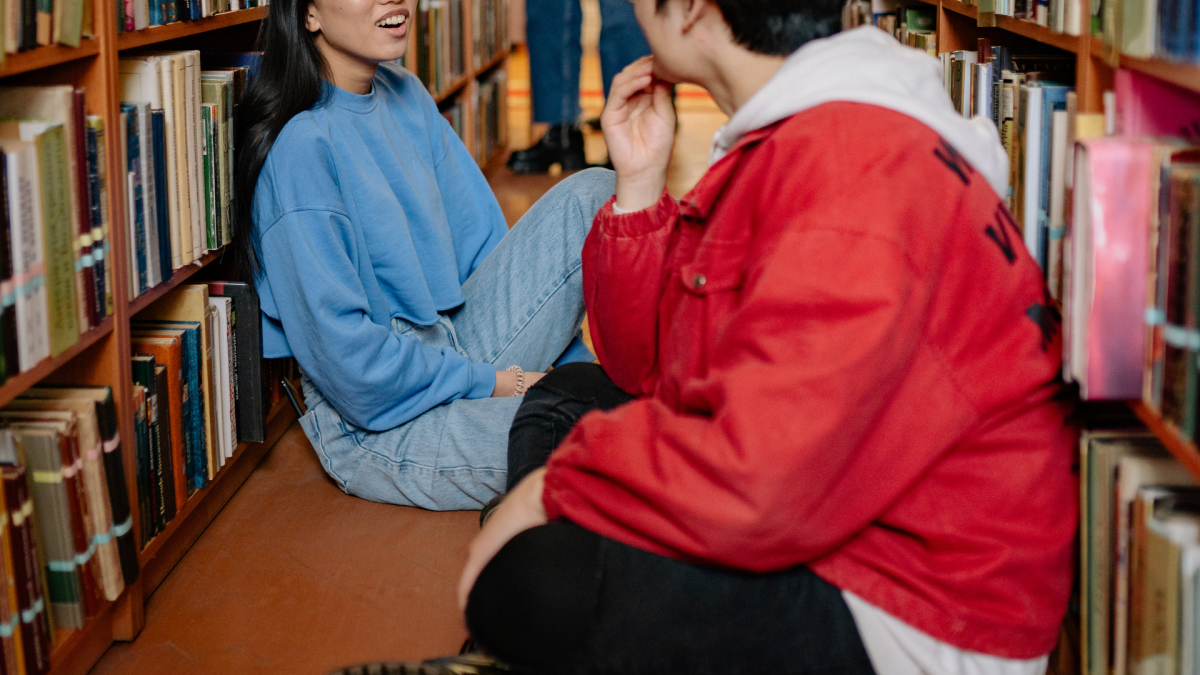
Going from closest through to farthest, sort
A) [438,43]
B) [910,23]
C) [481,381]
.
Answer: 1. [481,381]
2. [910,23]
3. [438,43]

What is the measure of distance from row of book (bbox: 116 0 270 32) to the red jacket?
775 mm

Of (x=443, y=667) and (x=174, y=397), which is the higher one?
(x=174, y=397)

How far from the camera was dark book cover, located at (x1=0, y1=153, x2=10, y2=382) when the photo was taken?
103cm

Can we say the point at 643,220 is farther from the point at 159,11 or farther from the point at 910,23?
the point at 910,23

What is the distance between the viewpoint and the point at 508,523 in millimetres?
1040

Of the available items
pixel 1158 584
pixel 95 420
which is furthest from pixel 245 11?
pixel 1158 584

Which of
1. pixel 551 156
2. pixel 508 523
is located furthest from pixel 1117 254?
pixel 551 156

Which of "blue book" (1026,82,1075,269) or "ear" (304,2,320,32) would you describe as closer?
"blue book" (1026,82,1075,269)

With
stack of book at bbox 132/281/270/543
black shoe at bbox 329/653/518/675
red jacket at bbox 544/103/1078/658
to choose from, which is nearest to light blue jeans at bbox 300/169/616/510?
stack of book at bbox 132/281/270/543

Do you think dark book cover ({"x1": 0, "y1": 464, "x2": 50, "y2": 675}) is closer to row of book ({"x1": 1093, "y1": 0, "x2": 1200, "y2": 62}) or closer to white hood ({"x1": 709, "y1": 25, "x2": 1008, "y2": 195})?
white hood ({"x1": 709, "y1": 25, "x2": 1008, "y2": 195})

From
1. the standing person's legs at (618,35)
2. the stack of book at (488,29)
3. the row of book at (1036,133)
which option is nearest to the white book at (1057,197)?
the row of book at (1036,133)

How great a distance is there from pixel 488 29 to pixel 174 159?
3.45 meters

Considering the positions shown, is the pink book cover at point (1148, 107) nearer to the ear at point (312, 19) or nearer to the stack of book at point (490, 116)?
the ear at point (312, 19)

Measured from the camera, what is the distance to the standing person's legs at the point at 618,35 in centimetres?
401
